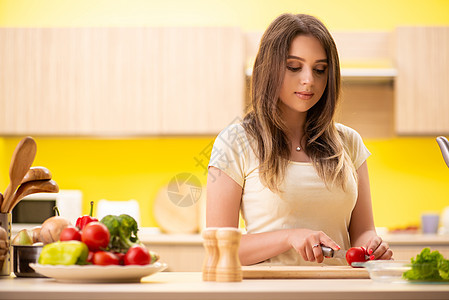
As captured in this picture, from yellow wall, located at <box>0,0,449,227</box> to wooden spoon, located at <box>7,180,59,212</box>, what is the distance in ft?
9.21

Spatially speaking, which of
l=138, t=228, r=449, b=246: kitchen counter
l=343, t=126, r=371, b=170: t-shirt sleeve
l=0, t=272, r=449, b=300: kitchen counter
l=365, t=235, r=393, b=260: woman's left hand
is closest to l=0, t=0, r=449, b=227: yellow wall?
l=138, t=228, r=449, b=246: kitchen counter

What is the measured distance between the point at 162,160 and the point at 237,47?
0.98 meters

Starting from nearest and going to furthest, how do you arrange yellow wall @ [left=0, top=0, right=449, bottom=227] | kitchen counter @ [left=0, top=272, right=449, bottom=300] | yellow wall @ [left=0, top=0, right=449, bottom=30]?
kitchen counter @ [left=0, top=272, right=449, bottom=300], yellow wall @ [left=0, top=0, right=449, bottom=227], yellow wall @ [left=0, top=0, right=449, bottom=30]

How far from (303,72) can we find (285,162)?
0.27 m

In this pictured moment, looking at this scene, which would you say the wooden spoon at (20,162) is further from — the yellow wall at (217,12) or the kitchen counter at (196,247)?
the yellow wall at (217,12)

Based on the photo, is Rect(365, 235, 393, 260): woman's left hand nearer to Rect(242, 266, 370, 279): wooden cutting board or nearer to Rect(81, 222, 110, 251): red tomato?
Rect(242, 266, 370, 279): wooden cutting board

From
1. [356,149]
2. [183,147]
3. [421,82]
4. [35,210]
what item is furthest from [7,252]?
[421,82]

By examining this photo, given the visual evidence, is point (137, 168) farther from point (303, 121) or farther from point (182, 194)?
point (303, 121)

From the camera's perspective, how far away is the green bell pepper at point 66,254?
130cm

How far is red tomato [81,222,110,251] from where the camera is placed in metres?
1.31

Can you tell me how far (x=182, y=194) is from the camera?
14.6ft

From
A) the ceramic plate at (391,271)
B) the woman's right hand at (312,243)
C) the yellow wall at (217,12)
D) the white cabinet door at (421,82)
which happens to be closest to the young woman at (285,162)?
the woman's right hand at (312,243)

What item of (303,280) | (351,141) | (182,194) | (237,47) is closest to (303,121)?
(351,141)

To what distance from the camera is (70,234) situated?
4.43ft
